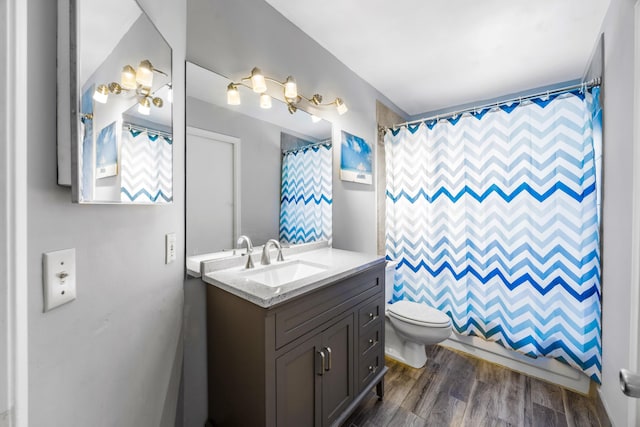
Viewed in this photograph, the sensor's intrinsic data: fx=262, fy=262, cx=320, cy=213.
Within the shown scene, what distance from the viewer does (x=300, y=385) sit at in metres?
1.16

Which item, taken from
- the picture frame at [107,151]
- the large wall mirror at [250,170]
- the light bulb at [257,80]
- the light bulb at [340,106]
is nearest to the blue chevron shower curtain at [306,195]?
the large wall mirror at [250,170]

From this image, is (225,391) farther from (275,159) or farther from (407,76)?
(407,76)

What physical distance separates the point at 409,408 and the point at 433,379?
391 millimetres

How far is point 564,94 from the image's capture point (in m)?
1.78

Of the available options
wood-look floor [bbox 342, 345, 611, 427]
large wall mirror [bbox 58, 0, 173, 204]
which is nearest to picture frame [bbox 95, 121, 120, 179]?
large wall mirror [bbox 58, 0, 173, 204]

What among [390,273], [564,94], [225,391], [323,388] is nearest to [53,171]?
[225,391]

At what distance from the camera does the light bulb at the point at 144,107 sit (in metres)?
0.89

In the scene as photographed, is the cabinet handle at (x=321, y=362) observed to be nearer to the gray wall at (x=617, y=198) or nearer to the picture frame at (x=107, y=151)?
the picture frame at (x=107, y=151)

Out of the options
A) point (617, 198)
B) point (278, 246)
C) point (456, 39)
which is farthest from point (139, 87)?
point (617, 198)

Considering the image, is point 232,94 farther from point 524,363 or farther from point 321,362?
point 524,363

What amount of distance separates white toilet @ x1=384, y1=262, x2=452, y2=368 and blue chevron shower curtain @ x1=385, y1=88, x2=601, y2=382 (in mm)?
343

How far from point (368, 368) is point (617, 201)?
1.61 meters

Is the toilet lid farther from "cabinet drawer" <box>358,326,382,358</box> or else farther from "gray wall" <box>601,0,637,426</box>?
"gray wall" <box>601,0,637,426</box>

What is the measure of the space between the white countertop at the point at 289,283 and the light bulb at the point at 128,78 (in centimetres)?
79
